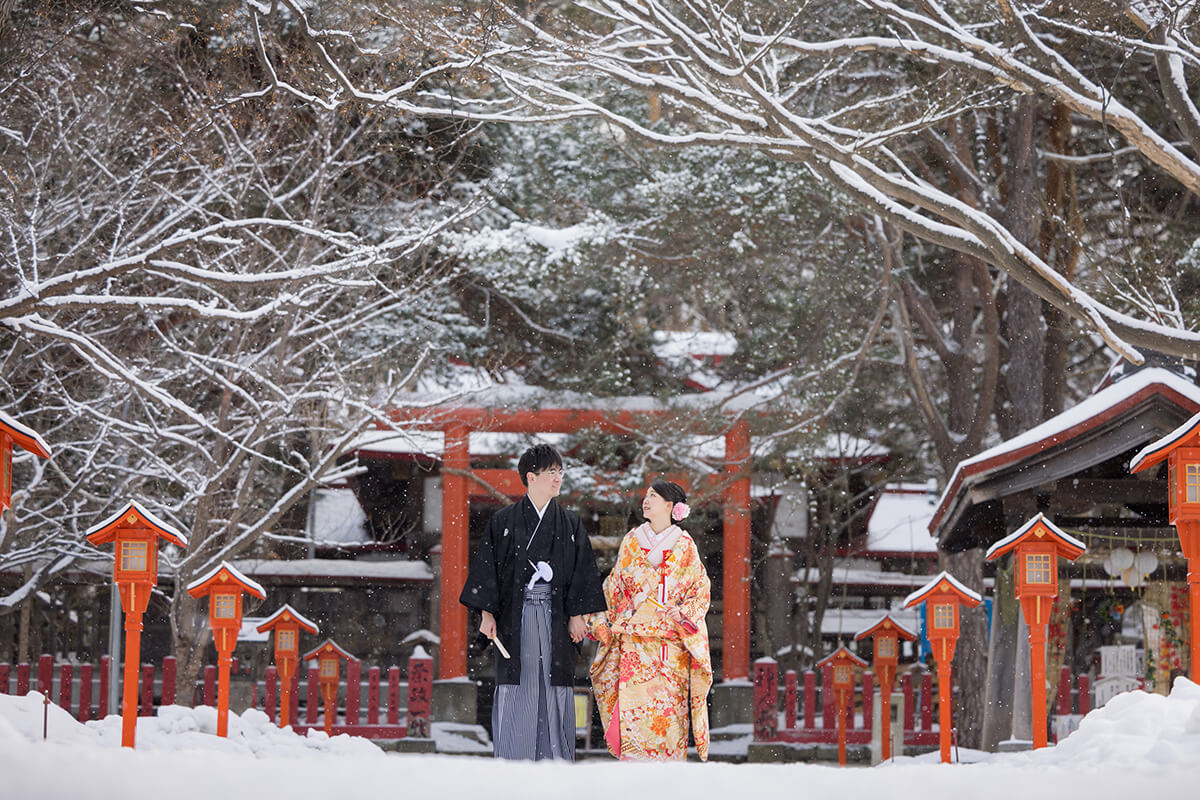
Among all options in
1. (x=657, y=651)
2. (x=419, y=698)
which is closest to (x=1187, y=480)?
(x=657, y=651)

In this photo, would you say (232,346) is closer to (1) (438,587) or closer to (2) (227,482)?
(2) (227,482)

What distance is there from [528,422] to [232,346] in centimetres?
397

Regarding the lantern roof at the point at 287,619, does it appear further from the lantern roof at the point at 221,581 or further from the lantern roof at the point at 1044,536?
the lantern roof at the point at 1044,536

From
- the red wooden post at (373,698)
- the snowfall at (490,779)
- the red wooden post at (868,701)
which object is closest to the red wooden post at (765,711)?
the red wooden post at (868,701)

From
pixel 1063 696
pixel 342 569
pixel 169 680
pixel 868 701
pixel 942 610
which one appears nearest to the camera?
pixel 942 610

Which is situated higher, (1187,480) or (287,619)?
(1187,480)

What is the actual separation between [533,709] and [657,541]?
3.44 ft

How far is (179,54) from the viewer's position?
A: 12.5m

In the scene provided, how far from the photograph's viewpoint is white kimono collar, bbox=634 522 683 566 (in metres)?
6.27

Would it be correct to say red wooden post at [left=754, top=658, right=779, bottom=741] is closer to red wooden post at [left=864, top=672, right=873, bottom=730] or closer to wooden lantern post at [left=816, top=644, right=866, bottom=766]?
wooden lantern post at [left=816, top=644, right=866, bottom=766]

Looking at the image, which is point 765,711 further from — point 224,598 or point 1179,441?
point 1179,441

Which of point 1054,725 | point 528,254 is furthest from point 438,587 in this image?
point 1054,725

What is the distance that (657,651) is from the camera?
6.25 meters

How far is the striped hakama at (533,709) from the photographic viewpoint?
236 inches
